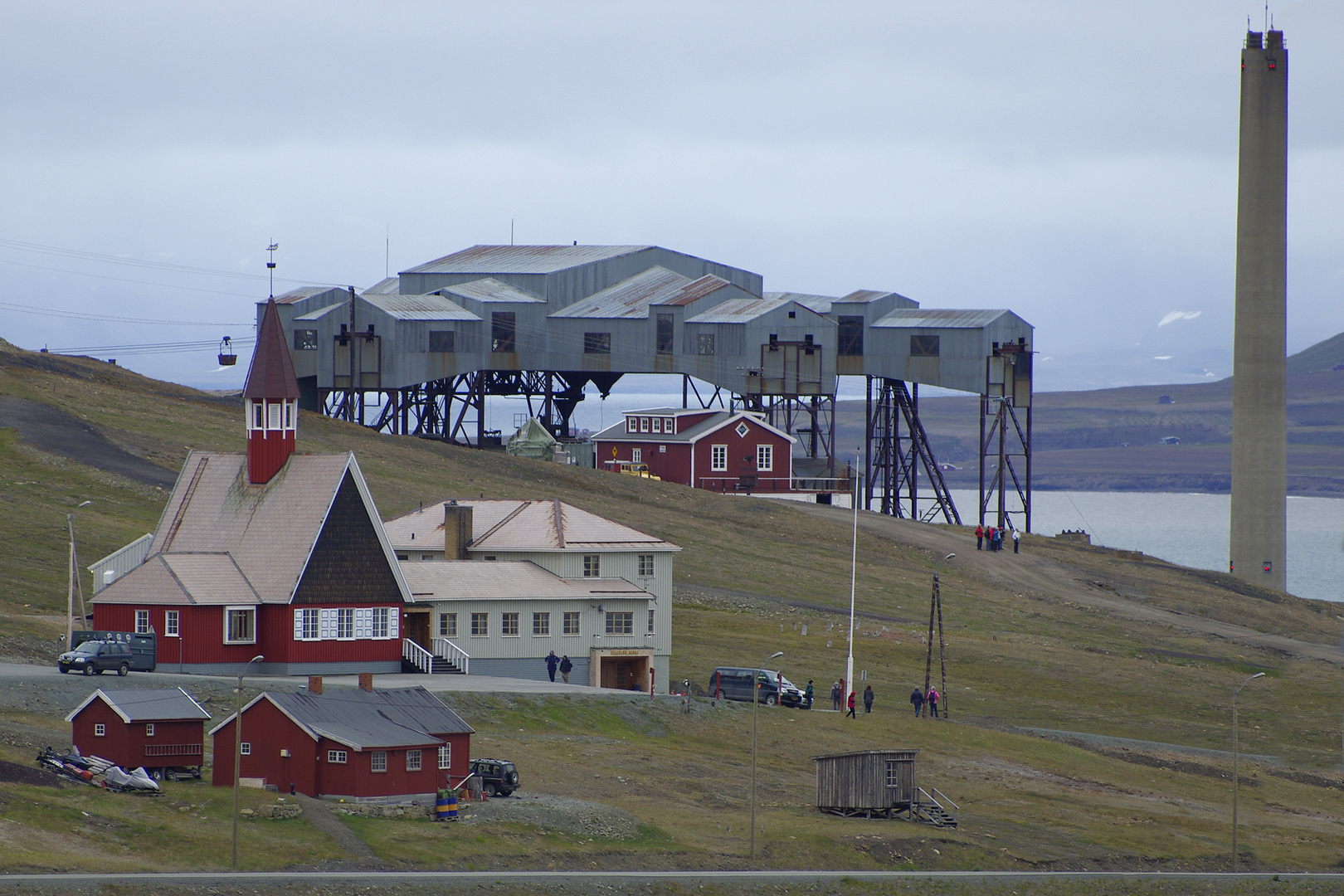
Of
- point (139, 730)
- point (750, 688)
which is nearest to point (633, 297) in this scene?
point (750, 688)

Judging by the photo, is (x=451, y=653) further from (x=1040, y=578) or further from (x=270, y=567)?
(x=1040, y=578)

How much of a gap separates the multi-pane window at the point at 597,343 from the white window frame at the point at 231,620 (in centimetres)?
7530

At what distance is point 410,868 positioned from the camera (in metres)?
40.6

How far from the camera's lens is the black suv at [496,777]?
156 ft

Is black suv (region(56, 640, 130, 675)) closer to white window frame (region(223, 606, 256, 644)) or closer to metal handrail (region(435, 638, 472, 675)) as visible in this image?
white window frame (region(223, 606, 256, 644))

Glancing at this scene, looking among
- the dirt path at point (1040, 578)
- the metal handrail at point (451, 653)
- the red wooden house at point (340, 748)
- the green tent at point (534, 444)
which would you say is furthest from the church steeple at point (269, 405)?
the green tent at point (534, 444)

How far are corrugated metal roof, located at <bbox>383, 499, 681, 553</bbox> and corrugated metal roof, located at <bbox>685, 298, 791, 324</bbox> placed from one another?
5331cm

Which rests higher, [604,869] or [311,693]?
[311,693]

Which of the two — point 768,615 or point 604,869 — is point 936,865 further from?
point 768,615

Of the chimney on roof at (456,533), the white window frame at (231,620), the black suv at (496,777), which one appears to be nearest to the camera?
the black suv at (496,777)

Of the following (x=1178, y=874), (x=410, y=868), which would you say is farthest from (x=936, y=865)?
(x=410, y=868)

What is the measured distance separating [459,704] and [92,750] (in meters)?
13.6

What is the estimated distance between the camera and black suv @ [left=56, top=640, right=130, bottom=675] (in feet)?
178

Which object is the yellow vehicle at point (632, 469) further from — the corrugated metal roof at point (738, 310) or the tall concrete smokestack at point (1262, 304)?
the tall concrete smokestack at point (1262, 304)
